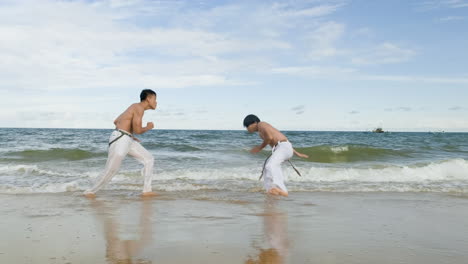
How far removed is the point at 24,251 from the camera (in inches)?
135

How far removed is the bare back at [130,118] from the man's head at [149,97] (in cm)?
19

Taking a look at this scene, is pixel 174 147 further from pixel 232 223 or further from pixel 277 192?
pixel 232 223

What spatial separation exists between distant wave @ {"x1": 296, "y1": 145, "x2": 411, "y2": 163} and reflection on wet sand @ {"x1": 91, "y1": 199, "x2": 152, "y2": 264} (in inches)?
550

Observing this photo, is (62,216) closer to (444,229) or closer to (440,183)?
(444,229)

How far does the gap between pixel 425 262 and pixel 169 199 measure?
4391 millimetres

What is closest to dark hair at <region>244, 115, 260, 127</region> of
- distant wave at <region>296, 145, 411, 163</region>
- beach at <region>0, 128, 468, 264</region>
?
beach at <region>0, 128, 468, 264</region>

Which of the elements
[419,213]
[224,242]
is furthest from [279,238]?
[419,213]

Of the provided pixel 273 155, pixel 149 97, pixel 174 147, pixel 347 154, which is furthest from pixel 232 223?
pixel 174 147

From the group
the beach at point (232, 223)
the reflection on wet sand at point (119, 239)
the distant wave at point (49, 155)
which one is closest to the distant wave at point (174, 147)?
the distant wave at point (49, 155)

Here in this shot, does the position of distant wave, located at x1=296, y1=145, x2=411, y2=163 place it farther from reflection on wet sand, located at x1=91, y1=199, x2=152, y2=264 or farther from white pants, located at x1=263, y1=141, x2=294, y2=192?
reflection on wet sand, located at x1=91, y1=199, x2=152, y2=264

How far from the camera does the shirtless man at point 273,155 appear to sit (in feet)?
23.1

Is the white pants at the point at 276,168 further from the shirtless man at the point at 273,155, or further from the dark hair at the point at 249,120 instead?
the dark hair at the point at 249,120

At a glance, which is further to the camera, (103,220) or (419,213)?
(419,213)

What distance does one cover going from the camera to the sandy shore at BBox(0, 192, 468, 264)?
11.1ft
